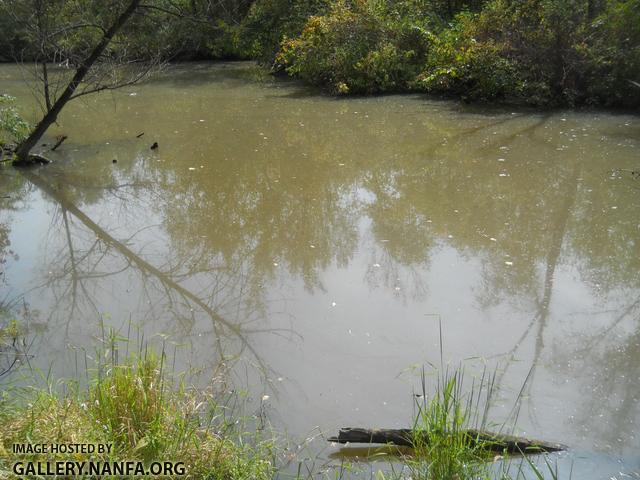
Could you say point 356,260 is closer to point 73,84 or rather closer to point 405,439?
point 405,439

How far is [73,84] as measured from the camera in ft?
28.8

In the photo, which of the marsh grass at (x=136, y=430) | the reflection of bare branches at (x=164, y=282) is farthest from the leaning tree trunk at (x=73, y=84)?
the marsh grass at (x=136, y=430)

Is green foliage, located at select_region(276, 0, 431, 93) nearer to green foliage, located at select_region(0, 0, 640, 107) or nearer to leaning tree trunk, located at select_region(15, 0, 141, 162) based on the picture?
green foliage, located at select_region(0, 0, 640, 107)

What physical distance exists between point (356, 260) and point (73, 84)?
16.5 feet

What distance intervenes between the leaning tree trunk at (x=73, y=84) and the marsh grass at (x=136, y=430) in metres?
6.41

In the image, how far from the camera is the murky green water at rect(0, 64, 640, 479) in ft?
13.9

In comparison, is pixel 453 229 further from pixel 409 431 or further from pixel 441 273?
pixel 409 431

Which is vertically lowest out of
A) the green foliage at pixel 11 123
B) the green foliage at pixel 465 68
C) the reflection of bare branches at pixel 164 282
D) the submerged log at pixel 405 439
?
the submerged log at pixel 405 439

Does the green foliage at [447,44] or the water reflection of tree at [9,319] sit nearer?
the water reflection of tree at [9,319]

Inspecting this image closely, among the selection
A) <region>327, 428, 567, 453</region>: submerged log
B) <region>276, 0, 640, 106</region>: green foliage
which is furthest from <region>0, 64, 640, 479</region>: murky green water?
<region>276, 0, 640, 106</region>: green foliage

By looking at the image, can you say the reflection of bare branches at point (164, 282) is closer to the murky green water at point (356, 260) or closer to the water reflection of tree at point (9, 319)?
the murky green water at point (356, 260)

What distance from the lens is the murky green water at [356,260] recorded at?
4238mm

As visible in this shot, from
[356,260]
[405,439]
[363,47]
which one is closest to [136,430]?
[405,439]

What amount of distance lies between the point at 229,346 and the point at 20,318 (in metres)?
1.73
